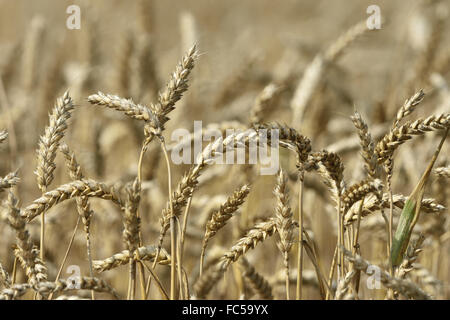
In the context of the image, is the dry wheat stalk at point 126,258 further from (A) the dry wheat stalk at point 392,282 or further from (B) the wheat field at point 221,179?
(A) the dry wheat stalk at point 392,282

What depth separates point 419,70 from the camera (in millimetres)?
3014

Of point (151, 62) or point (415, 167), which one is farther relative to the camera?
point (151, 62)

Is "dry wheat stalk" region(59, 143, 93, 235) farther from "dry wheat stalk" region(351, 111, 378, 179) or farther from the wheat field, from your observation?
"dry wheat stalk" region(351, 111, 378, 179)

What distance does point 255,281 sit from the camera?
140 centimetres

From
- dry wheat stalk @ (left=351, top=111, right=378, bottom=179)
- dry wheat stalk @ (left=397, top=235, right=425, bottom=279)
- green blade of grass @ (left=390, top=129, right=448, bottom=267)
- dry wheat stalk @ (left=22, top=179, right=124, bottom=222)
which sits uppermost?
dry wheat stalk @ (left=351, top=111, right=378, bottom=179)

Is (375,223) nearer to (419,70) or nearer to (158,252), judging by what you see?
(158,252)

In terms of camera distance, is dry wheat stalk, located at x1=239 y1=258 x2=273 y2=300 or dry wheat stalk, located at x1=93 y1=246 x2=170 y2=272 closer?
dry wheat stalk, located at x1=93 y1=246 x2=170 y2=272

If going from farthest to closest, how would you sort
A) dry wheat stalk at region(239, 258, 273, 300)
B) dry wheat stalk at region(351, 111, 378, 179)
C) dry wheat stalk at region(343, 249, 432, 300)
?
dry wheat stalk at region(239, 258, 273, 300), dry wheat stalk at region(351, 111, 378, 179), dry wheat stalk at region(343, 249, 432, 300)

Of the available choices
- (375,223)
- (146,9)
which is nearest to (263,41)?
(146,9)

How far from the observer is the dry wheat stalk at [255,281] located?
4.56ft

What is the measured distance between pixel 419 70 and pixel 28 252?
258cm

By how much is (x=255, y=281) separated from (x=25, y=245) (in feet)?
2.09

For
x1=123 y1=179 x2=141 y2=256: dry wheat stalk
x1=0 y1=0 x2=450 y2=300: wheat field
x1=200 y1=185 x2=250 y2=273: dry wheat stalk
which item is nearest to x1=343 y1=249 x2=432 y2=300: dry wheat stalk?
x1=0 y1=0 x2=450 y2=300: wheat field

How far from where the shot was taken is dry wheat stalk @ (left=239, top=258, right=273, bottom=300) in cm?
139
